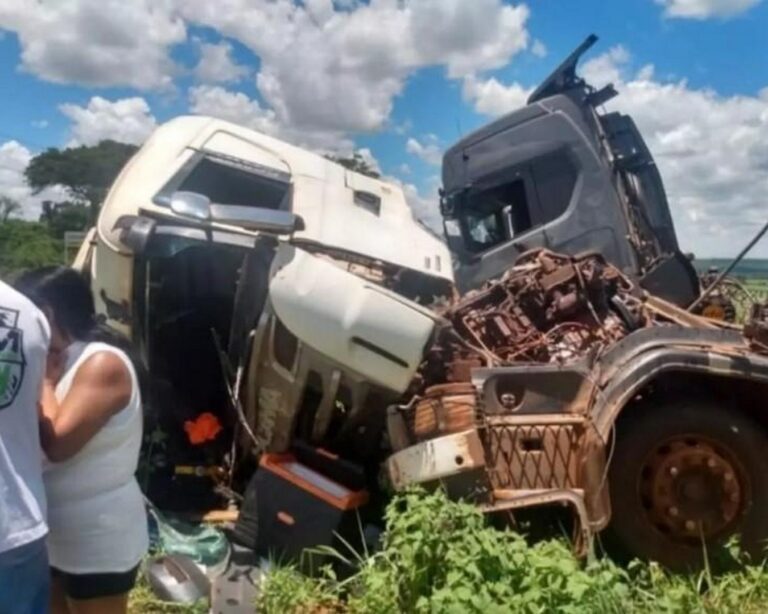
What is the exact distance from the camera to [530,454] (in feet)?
12.6

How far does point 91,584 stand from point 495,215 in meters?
5.23

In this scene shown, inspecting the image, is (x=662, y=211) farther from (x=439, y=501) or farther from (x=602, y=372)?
(x=439, y=501)

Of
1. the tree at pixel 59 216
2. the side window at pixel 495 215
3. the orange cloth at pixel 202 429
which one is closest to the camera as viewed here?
the orange cloth at pixel 202 429

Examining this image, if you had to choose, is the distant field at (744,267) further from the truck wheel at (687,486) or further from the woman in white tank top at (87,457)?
the woman in white tank top at (87,457)

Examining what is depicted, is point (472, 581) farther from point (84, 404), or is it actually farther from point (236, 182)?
point (236, 182)

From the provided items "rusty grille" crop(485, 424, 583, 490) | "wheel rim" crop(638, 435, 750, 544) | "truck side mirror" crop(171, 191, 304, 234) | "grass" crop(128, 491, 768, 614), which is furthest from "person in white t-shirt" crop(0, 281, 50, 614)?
"wheel rim" crop(638, 435, 750, 544)

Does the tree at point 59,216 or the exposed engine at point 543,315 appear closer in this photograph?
the exposed engine at point 543,315

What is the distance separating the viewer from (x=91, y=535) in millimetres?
2496

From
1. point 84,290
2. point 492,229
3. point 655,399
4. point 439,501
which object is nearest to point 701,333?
point 655,399

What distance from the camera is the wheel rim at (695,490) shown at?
3.96 metres

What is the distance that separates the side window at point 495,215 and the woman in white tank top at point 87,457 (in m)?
4.88

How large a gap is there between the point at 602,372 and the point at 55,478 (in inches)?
93.9

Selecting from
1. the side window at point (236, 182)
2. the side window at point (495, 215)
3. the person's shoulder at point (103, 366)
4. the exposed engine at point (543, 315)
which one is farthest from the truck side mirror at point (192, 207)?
the side window at point (495, 215)

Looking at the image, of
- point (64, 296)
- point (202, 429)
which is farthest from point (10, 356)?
point (202, 429)
